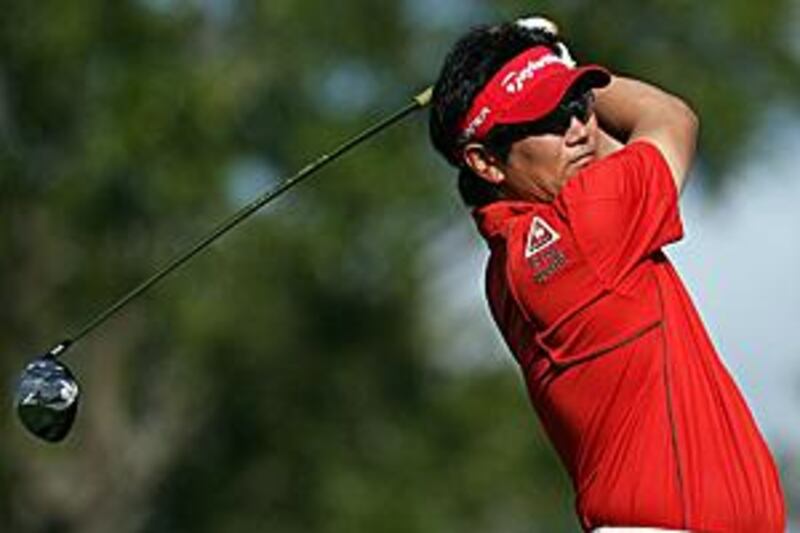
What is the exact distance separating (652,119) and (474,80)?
40 cm

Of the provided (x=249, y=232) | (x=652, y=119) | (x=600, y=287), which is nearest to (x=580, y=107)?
(x=652, y=119)

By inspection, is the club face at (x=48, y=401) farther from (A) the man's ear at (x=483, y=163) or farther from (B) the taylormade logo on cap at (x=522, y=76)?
(B) the taylormade logo on cap at (x=522, y=76)

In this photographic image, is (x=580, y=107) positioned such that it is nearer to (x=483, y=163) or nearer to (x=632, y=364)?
(x=483, y=163)

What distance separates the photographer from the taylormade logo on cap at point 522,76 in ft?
23.4

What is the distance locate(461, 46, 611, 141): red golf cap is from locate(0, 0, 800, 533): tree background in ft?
52.0

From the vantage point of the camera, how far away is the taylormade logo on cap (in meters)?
7.13

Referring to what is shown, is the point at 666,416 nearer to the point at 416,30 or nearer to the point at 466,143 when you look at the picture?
the point at 466,143

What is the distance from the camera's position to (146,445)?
26719 mm

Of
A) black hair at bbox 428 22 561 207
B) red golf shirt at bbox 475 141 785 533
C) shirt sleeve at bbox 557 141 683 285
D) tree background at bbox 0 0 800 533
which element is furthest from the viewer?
tree background at bbox 0 0 800 533

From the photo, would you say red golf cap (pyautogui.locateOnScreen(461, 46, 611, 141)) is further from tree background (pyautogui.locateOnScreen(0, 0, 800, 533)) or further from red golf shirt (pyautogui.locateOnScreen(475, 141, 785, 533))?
tree background (pyautogui.locateOnScreen(0, 0, 800, 533))

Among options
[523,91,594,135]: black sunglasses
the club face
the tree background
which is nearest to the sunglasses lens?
[523,91,594,135]: black sunglasses

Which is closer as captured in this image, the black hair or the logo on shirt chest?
the logo on shirt chest

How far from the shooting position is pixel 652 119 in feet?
23.9

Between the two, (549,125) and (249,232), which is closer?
(549,125)
